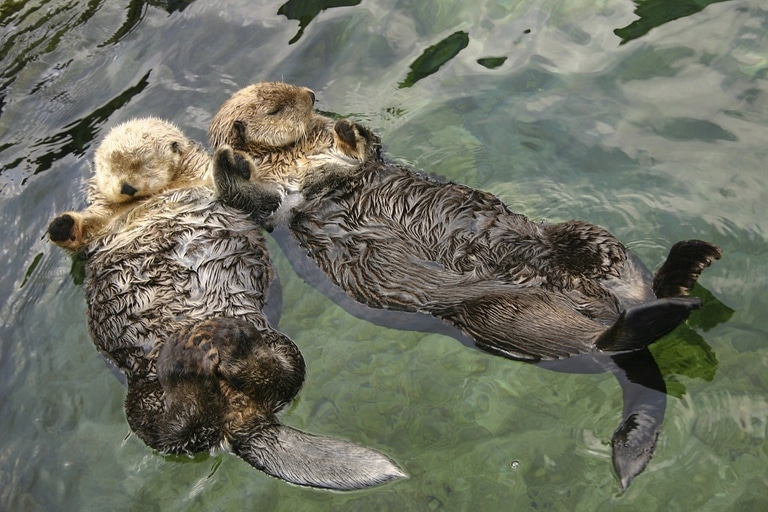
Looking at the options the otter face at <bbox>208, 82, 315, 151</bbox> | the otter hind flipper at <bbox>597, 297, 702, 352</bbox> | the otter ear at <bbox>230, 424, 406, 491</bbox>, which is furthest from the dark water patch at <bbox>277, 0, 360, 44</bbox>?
the otter hind flipper at <bbox>597, 297, 702, 352</bbox>

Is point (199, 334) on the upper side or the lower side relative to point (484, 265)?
upper

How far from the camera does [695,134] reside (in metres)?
4.11

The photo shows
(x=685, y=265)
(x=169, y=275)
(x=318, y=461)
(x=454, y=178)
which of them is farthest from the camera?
(x=454, y=178)

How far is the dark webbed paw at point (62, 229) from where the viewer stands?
3746mm

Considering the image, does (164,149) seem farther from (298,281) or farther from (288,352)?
(288,352)

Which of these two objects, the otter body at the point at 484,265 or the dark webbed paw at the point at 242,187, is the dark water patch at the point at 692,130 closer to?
the otter body at the point at 484,265

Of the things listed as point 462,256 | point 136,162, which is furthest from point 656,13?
point 136,162

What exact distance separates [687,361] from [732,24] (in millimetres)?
2669

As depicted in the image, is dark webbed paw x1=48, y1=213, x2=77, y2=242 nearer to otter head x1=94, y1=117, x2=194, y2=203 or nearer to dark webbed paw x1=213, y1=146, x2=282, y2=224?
otter head x1=94, y1=117, x2=194, y2=203

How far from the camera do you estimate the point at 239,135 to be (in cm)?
418

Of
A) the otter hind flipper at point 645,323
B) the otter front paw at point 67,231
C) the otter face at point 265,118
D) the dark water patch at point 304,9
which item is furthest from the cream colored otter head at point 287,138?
the otter hind flipper at point 645,323

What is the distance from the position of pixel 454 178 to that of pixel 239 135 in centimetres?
135

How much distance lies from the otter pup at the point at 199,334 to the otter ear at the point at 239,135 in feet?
1.02

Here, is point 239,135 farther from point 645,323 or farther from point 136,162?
point 645,323
